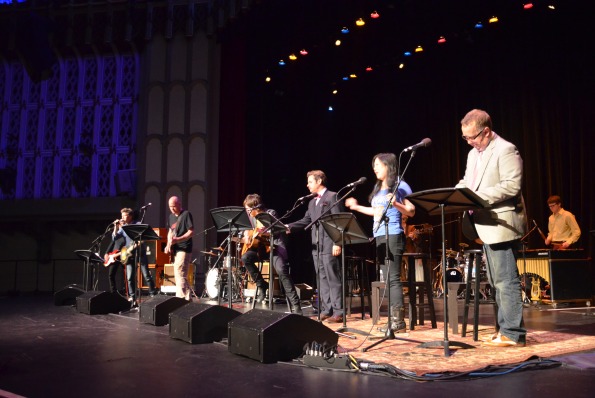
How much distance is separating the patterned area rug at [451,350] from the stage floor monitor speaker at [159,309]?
7.19 feet

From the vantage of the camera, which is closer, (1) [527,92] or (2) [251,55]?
(1) [527,92]

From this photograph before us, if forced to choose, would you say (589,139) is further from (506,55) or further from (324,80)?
(324,80)

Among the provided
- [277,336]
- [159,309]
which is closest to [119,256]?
[159,309]

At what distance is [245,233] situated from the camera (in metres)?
8.43

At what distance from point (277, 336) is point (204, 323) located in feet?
3.97

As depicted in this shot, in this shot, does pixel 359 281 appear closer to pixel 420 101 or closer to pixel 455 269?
pixel 455 269

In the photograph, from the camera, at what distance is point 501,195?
4.05m

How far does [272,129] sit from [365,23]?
376 centimetres

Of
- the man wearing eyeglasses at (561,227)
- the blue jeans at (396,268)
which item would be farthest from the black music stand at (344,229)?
the man wearing eyeglasses at (561,227)

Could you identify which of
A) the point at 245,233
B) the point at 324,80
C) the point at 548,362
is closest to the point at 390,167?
the point at 548,362

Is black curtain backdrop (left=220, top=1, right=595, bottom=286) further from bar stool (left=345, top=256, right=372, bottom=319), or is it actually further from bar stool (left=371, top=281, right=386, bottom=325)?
bar stool (left=371, top=281, right=386, bottom=325)

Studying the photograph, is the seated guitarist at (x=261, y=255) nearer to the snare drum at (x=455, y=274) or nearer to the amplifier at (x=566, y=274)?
the snare drum at (x=455, y=274)

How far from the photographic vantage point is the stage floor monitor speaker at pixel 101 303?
24.8 feet

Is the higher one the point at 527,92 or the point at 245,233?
the point at 527,92
